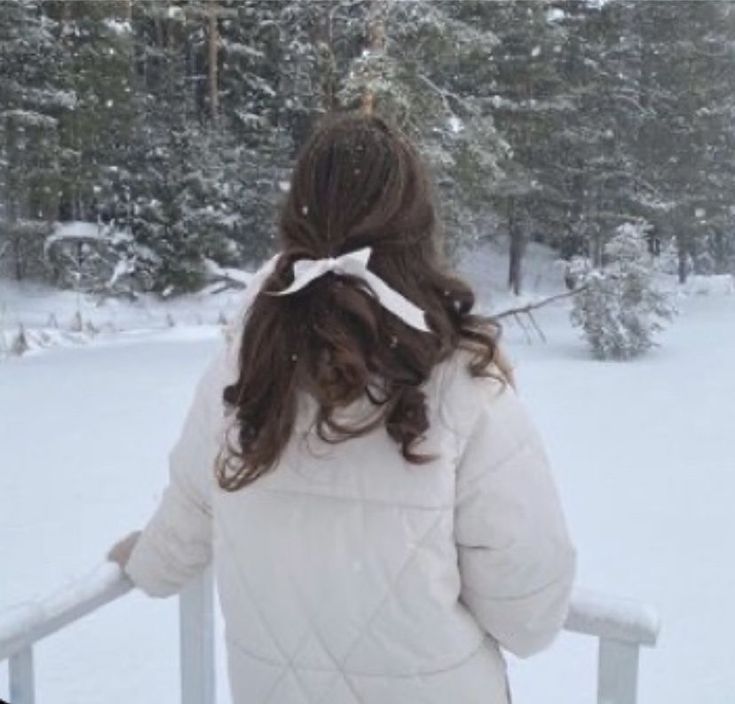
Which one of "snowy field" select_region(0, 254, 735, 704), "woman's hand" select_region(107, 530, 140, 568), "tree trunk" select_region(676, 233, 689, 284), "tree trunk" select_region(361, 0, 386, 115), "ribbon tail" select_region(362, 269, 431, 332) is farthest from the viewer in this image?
"tree trunk" select_region(676, 233, 689, 284)

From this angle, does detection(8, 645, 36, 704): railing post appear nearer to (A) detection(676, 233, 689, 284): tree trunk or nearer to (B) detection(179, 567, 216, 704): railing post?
(B) detection(179, 567, 216, 704): railing post

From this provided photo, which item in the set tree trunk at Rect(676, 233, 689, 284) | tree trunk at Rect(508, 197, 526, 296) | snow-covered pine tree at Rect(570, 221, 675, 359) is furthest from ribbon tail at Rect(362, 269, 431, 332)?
tree trunk at Rect(676, 233, 689, 284)

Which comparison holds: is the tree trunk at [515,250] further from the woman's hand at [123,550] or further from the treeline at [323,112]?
the woman's hand at [123,550]

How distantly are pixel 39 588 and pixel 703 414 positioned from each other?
666 centimetres

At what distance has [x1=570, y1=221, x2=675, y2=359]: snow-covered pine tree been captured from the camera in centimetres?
1295

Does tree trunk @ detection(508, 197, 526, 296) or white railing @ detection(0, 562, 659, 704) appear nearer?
white railing @ detection(0, 562, 659, 704)

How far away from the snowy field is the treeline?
3729 millimetres

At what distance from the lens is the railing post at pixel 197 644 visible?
170 centimetres

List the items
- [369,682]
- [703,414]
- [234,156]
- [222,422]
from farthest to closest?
1. [234,156]
2. [703,414]
3. [222,422]
4. [369,682]

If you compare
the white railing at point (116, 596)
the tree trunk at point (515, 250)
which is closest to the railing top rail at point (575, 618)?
the white railing at point (116, 596)

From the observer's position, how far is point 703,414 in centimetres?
934

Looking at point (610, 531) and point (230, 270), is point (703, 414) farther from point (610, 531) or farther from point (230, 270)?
point (230, 270)

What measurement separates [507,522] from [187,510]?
517 millimetres

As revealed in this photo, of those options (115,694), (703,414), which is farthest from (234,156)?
(115,694)
